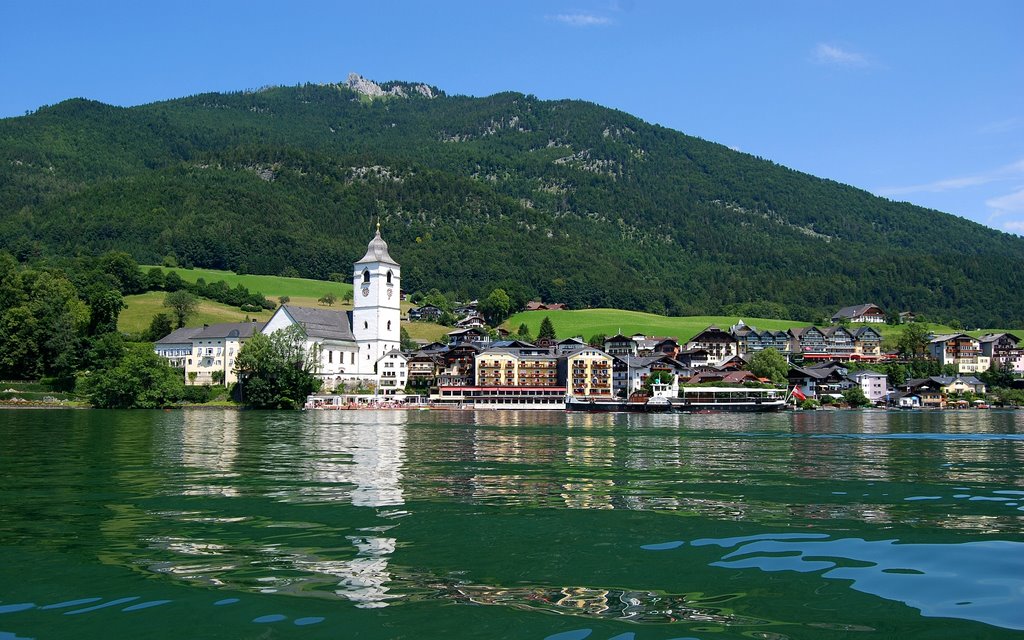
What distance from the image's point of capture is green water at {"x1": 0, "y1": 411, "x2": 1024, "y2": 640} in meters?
10.0

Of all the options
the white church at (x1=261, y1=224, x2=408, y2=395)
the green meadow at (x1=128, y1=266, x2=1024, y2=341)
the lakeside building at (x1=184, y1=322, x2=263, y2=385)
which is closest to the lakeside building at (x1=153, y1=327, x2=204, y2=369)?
the lakeside building at (x1=184, y1=322, x2=263, y2=385)

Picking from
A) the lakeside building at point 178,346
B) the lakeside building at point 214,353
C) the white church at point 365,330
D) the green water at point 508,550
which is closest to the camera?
the green water at point 508,550

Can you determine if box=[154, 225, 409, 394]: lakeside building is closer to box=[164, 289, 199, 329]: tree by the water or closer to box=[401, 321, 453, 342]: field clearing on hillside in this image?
box=[164, 289, 199, 329]: tree by the water

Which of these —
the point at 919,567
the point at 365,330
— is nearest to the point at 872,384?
the point at 365,330

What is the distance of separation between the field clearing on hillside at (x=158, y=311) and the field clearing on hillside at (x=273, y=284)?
45.6 feet

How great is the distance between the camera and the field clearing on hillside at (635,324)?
542 ft

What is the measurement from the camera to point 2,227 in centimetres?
19088

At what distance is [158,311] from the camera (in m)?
135

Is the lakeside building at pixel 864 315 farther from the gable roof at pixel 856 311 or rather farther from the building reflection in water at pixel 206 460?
the building reflection in water at pixel 206 460

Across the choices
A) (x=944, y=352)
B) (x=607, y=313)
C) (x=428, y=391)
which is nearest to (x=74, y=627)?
(x=428, y=391)

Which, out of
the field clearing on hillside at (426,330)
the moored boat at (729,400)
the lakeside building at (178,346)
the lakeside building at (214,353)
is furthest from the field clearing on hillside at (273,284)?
the moored boat at (729,400)

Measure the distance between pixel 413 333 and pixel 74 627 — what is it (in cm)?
14602

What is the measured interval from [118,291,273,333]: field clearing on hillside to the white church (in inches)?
711

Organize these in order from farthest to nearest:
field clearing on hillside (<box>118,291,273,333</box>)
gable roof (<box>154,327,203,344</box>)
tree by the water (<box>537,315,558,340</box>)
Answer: tree by the water (<box>537,315,558,340</box>) < field clearing on hillside (<box>118,291,273,333</box>) < gable roof (<box>154,327,203,344</box>)
